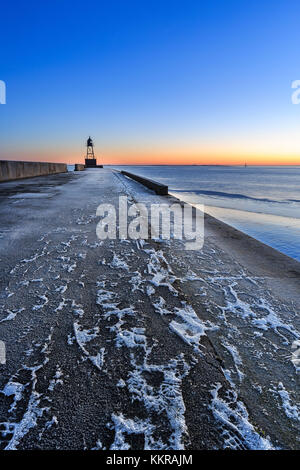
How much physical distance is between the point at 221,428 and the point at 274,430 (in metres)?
0.28

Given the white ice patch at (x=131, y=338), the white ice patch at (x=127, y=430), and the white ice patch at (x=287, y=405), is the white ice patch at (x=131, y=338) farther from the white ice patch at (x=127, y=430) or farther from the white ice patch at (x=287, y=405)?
the white ice patch at (x=287, y=405)

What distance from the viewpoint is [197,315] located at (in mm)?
2064

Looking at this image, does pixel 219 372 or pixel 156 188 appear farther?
pixel 156 188

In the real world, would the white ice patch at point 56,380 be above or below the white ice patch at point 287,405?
above

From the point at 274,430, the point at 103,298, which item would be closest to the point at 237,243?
the point at 103,298

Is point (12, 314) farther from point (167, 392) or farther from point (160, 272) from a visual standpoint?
point (160, 272)

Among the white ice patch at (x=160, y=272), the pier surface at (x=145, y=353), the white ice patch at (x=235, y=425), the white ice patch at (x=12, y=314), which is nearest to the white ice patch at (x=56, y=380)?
the pier surface at (x=145, y=353)

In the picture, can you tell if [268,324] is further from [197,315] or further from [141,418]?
[141,418]

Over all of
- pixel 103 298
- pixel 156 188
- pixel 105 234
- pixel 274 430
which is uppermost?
pixel 156 188

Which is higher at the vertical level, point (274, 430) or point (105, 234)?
point (105, 234)

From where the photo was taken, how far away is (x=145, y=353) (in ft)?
5.29

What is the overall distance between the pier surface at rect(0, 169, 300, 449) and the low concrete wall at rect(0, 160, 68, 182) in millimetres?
12188

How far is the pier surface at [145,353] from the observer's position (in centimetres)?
114

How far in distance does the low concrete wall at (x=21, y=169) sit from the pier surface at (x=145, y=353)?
12.2 meters
